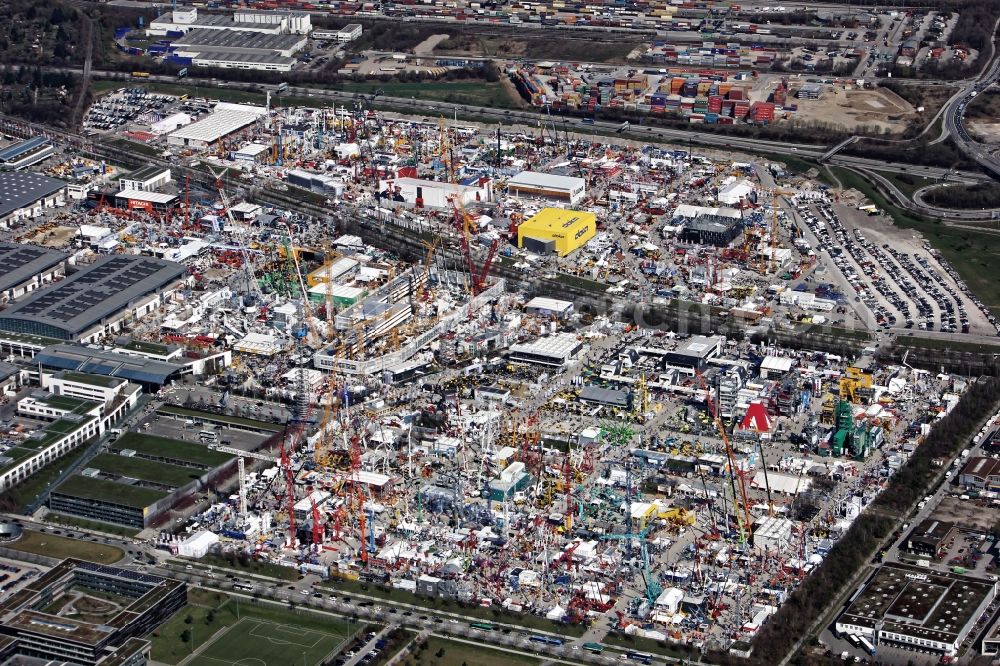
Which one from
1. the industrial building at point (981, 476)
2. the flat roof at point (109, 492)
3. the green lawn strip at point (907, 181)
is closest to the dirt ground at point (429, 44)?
the green lawn strip at point (907, 181)

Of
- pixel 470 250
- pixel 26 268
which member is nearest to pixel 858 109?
pixel 470 250

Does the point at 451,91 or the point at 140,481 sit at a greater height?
the point at 451,91

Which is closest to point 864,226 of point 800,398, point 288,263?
point 800,398

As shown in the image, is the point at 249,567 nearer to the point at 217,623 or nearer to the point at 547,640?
the point at 217,623

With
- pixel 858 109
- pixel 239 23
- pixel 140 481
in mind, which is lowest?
pixel 140 481

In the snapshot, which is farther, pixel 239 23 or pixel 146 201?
pixel 239 23

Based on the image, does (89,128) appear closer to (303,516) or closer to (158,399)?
(158,399)

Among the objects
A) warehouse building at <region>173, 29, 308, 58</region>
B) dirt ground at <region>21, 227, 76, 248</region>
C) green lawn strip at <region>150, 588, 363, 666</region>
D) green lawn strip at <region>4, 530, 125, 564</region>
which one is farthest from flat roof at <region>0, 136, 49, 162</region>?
green lawn strip at <region>150, 588, 363, 666</region>

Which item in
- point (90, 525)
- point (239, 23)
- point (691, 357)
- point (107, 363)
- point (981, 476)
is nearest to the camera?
point (90, 525)
